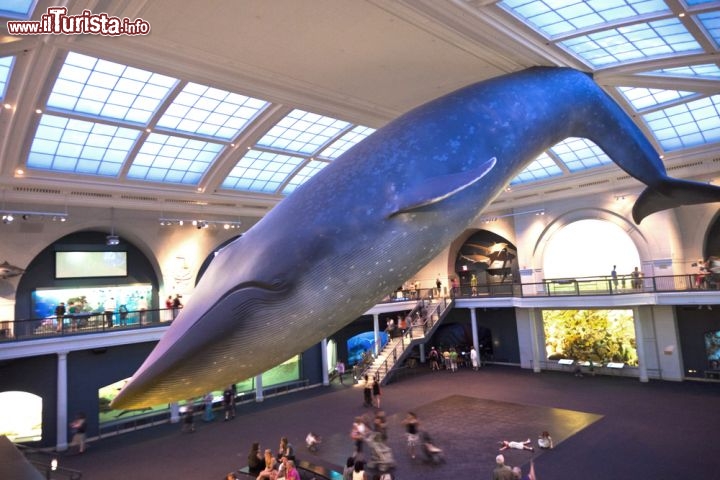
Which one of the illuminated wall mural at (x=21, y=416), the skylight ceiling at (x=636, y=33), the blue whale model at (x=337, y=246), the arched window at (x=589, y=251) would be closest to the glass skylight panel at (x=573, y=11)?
the skylight ceiling at (x=636, y=33)

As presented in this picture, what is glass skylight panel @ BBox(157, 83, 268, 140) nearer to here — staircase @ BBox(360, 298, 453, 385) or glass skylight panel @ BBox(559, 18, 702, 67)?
glass skylight panel @ BBox(559, 18, 702, 67)

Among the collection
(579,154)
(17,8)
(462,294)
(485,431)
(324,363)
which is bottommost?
(485,431)

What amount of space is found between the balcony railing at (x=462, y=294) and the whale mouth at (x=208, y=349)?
37.8ft

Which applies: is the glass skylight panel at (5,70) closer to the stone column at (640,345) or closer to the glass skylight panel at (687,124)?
the glass skylight panel at (687,124)

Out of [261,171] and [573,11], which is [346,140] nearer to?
[261,171]

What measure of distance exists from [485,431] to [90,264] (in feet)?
63.2

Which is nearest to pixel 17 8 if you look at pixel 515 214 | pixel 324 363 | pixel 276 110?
pixel 276 110

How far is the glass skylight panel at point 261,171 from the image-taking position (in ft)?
70.5

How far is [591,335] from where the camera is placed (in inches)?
901

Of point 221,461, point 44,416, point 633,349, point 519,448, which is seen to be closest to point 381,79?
point 519,448

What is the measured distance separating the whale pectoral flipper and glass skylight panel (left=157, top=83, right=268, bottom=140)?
50.7 ft

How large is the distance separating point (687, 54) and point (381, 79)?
9.27 metres

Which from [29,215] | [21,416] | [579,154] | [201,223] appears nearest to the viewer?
[21,416]

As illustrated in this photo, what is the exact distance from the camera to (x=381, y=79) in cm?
1184
